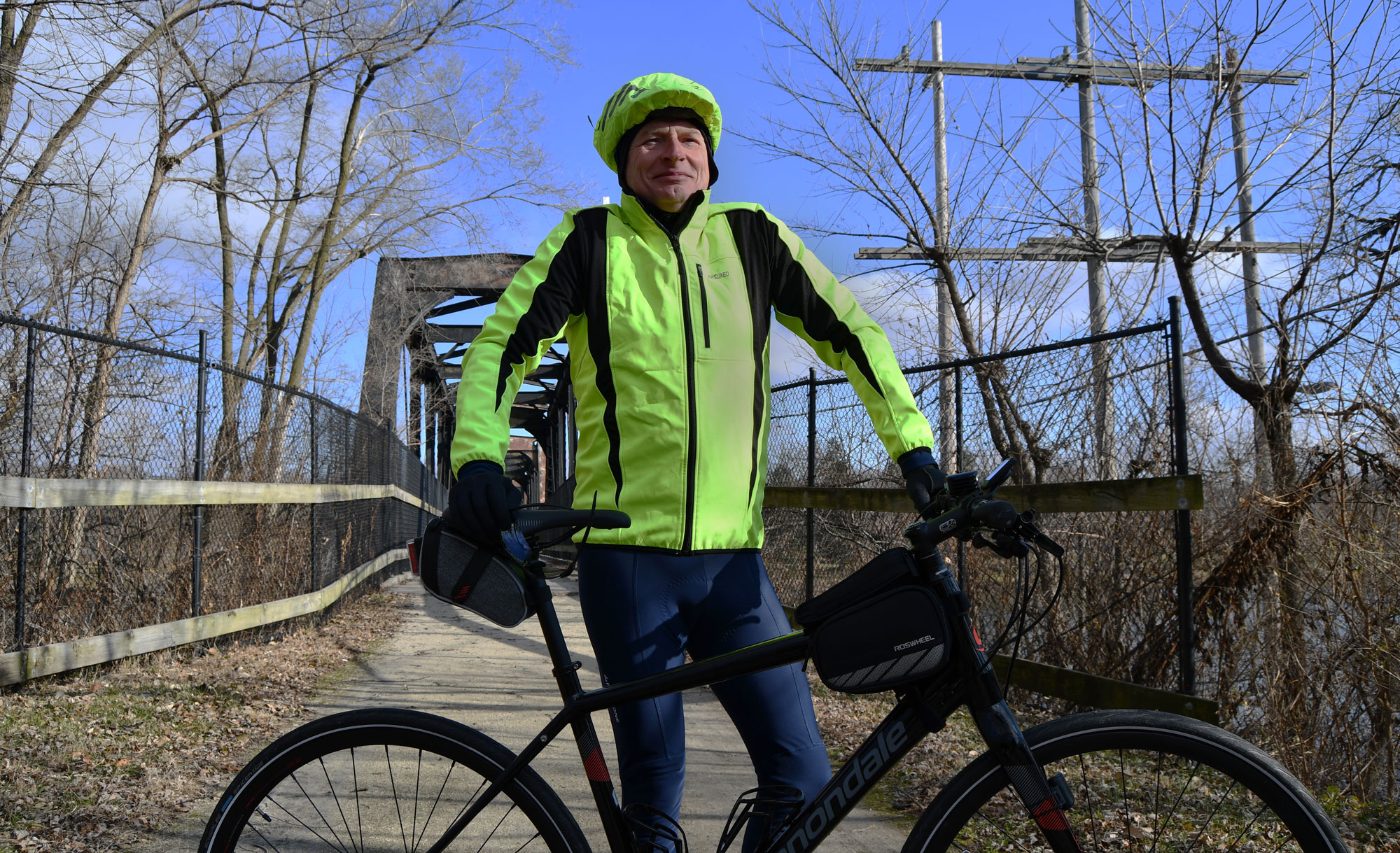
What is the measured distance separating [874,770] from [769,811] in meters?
0.24

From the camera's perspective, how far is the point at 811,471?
6.59m

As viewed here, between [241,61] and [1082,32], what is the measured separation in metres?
8.18

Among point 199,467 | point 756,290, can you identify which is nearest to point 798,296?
point 756,290

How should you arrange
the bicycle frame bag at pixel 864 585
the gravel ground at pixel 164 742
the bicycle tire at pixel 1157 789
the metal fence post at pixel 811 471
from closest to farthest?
1. the bicycle tire at pixel 1157 789
2. the bicycle frame bag at pixel 864 585
3. the gravel ground at pixel 164 742
4. the metal fence post at pixel 811 471

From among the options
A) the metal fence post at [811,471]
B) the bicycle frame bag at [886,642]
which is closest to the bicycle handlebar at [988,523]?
the bicycle frame bag at [886,642]

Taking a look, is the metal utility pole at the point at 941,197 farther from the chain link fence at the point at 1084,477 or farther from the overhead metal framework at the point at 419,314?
the overhead metal framework at the point at 419,314

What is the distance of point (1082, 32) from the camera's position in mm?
5535

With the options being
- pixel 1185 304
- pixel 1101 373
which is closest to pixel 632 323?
pixel 1101 373

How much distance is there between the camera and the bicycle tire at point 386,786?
1.84 meters

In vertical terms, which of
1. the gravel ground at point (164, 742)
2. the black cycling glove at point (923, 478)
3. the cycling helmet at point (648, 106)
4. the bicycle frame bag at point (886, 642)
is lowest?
the gravel ground at point (164, 742)

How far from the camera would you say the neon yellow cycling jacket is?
1930 mm

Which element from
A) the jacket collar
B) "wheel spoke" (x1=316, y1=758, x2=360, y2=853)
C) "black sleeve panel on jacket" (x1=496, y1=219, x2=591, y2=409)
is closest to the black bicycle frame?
"wheel spoke" (x1=316, y1=758, x2=360, y2=853)

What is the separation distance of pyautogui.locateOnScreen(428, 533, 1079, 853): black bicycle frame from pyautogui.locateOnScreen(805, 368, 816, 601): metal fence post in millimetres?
4521

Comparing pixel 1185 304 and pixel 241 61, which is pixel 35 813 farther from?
pixel 241 61
